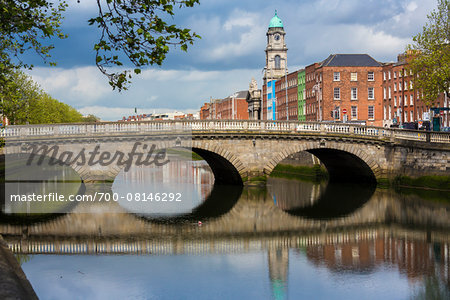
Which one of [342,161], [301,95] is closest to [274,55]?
[301,95]

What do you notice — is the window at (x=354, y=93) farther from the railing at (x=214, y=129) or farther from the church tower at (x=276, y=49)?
the railing at (x=214, y=129)

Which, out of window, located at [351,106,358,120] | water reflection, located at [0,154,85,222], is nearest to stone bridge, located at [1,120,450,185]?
water reflection, located at [0,154,85,222]

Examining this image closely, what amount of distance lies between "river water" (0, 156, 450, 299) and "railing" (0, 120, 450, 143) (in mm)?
4162

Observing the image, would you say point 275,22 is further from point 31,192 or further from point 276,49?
point 31,192

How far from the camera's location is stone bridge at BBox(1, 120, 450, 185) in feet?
136

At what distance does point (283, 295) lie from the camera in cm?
1858

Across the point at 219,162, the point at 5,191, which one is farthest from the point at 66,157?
the point at 219,162

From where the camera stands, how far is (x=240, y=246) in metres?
26.4

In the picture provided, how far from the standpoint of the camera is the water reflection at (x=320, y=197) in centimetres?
3675

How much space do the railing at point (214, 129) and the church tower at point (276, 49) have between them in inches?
3370

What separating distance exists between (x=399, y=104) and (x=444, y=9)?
34994 mm

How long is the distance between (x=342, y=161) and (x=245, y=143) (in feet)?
38.2

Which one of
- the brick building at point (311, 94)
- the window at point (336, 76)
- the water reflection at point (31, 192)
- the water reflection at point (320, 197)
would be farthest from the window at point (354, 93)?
the water reflection at point (31, 192)

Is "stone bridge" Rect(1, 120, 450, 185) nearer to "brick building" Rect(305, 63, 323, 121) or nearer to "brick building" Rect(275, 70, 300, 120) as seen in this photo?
"brick building" Rect(305, 63, 323, 121)
